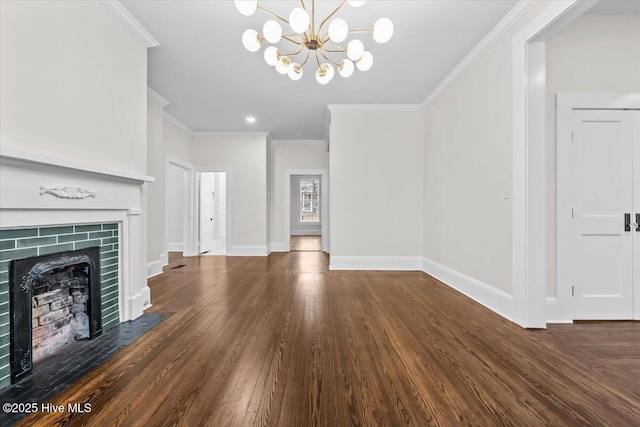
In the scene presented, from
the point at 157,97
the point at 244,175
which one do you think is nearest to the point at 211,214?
the point at 244,175

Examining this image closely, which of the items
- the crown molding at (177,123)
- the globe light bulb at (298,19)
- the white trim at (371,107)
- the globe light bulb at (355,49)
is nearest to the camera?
the globe light bulb at (298,19)

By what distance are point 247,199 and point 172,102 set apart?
8.44ft

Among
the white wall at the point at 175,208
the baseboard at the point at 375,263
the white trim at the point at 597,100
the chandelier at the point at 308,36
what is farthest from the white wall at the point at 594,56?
the white wall at the point at 175,208

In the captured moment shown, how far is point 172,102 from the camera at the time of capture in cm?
478

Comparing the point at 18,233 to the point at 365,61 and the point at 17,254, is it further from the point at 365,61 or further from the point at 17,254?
the point at 365,61

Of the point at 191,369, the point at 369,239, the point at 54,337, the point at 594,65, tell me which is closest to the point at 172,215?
the point at 369,239

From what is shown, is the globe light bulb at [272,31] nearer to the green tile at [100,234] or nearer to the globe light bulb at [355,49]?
the globe light bulb at [355,49]

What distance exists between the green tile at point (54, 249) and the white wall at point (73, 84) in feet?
2.10

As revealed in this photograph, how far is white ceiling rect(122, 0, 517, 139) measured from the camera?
2.57 meters

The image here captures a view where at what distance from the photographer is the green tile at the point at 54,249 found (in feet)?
6.15

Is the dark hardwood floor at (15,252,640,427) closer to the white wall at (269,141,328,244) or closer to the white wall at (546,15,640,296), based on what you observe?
the white wall at (546,15,640,296)

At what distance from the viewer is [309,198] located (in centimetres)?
1277

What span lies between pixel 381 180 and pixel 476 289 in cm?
238

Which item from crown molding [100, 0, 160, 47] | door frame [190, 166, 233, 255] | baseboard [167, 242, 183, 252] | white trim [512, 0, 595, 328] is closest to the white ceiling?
crown molding [100, 0, 160, 47]
